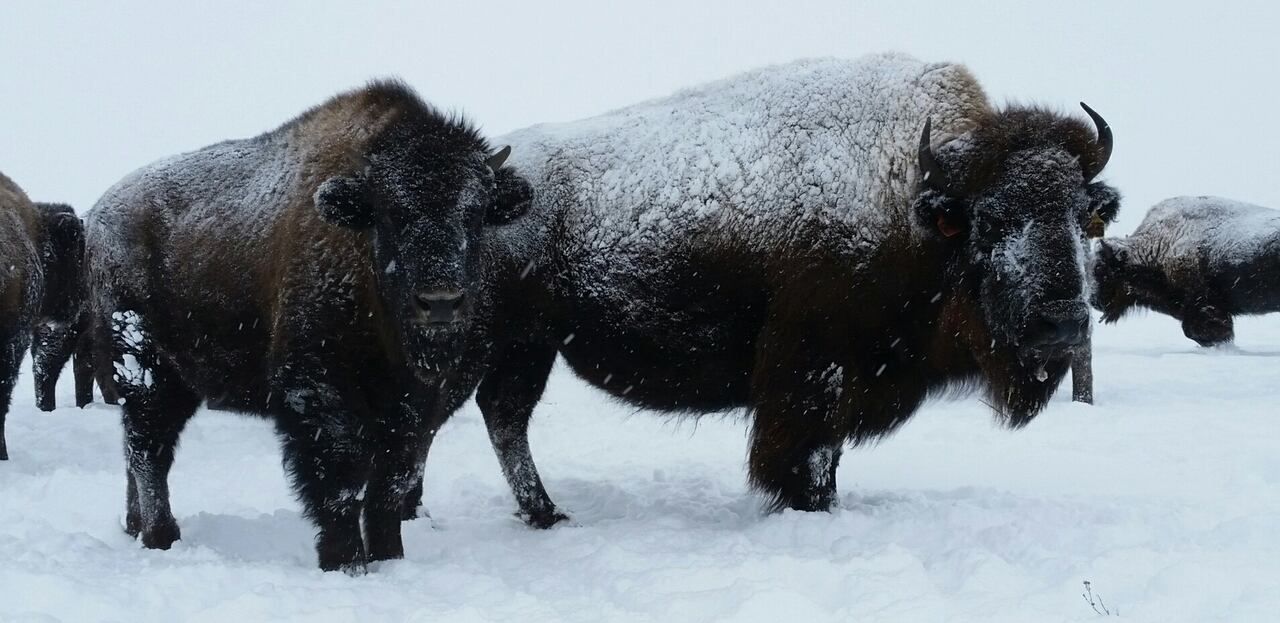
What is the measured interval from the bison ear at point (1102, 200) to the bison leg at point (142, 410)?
516 centimetres

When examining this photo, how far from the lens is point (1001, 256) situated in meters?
5.23

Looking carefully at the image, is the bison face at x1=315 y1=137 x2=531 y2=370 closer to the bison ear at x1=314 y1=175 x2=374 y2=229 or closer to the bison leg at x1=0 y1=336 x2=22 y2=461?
the bison ear at x1=314 y1=175 x2=374 y2=229

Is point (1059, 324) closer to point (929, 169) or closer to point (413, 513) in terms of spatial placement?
point (929, 169)

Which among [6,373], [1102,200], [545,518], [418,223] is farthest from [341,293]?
[6,373]

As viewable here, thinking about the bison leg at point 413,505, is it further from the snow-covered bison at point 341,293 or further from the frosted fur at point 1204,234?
the frosted fur at point 1204,234

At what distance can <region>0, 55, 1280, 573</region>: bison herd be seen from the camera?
16.3ft

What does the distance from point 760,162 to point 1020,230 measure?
4.89ft

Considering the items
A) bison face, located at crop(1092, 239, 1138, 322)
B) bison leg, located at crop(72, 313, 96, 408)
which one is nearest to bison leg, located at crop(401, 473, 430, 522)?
bison leg, located at crop(72, 313, 96, 408)

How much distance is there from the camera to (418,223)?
4758 mm

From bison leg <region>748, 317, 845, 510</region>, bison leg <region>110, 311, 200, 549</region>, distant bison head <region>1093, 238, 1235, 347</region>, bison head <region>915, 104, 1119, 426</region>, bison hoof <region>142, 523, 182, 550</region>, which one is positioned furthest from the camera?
distant bison head <region>1093, 238, 1235, 347</region>

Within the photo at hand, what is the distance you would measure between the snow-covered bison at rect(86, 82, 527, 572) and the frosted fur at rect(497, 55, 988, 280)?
964 mm

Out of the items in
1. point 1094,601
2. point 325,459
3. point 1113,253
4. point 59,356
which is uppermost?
point 1094,601

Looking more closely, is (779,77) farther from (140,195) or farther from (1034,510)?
(140,195)

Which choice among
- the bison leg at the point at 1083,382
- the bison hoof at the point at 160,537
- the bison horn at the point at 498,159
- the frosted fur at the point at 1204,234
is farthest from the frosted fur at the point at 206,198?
the frosted fur at the point at 1204,234
